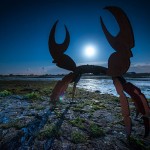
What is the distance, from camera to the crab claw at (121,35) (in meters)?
1.50

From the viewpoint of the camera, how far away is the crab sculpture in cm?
154

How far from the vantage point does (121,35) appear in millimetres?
1569

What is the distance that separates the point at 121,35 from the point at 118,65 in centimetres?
32

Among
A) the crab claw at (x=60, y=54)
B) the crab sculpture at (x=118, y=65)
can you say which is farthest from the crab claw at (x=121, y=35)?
the crab claw at (x=60, y=54)

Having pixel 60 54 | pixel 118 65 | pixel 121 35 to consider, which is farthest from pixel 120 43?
pixel 60 54

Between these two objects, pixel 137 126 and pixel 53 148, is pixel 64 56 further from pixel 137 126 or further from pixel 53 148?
pixel 137 126

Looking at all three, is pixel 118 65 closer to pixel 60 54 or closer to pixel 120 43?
pixel 120 43

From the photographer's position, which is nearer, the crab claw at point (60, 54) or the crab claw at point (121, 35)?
the crab claw at point (121, 35)

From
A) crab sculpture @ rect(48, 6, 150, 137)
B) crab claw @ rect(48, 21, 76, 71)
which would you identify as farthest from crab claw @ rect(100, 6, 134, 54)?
crab claw @ rect(48, 21, 76, 71)

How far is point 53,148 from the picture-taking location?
3.02 meters

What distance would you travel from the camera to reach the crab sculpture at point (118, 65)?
154 centimetres

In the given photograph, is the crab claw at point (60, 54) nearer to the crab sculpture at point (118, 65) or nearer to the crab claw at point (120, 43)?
the crab sculpture at point (118, 65)

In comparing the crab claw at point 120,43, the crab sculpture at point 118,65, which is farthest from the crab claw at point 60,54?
the crab claw at point 120,43

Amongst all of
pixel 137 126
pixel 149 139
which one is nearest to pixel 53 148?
pixel 149 139
